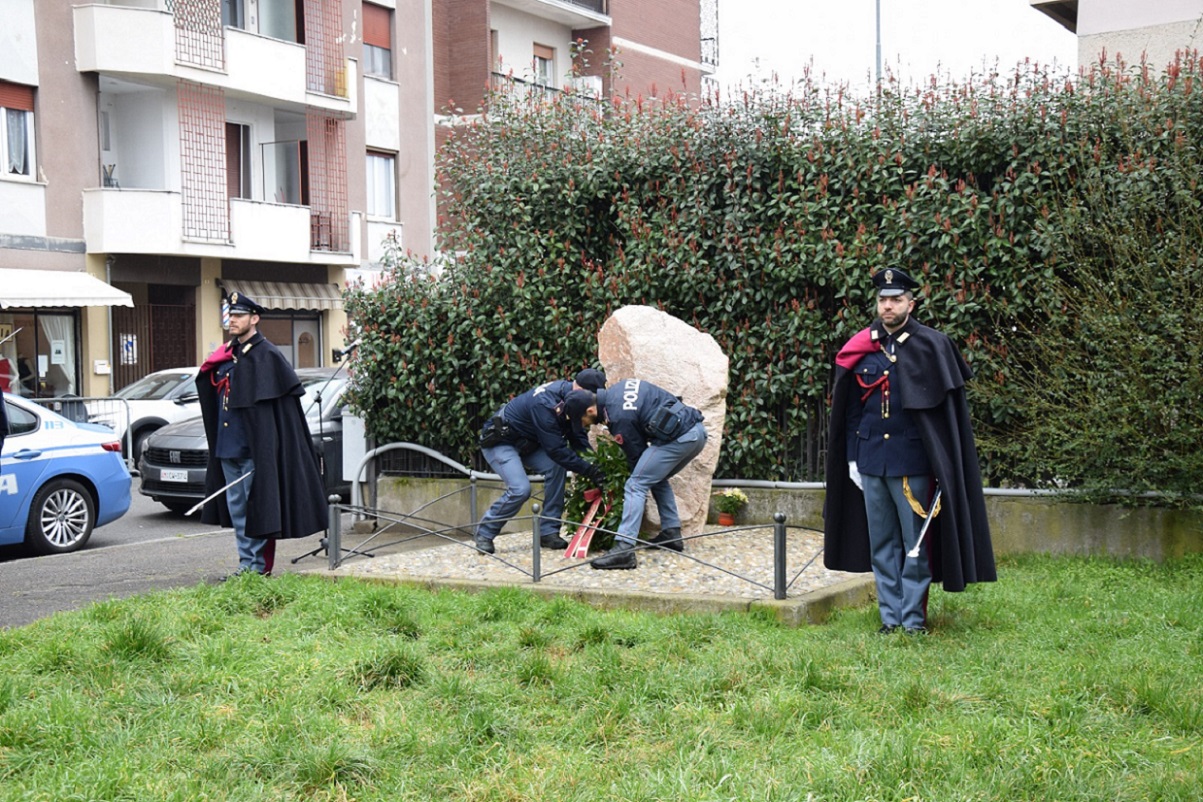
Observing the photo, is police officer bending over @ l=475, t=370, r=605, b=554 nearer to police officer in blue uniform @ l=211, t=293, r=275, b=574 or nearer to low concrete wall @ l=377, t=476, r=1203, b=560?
low concrete wall @ l=377, t=476, r=1203, b=560

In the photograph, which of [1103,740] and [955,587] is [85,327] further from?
[1103,740]

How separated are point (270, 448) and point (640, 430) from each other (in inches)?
101

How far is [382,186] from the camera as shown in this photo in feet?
106

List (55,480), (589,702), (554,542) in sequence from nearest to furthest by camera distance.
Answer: (589,702), (554,542), (55,480)

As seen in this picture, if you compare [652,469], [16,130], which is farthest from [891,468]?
[16,130]

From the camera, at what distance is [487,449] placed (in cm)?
1018

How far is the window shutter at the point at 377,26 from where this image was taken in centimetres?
3173

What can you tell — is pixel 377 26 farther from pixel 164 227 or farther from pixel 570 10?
pixel 164 227

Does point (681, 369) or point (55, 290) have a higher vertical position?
point (55, 290)

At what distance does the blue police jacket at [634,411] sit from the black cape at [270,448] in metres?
2.12

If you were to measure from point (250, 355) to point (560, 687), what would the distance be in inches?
170

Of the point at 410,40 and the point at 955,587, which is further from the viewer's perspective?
the point at 410,40

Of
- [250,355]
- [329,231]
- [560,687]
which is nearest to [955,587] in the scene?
[560,687]

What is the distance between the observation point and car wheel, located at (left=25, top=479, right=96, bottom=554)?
11.6 meters
